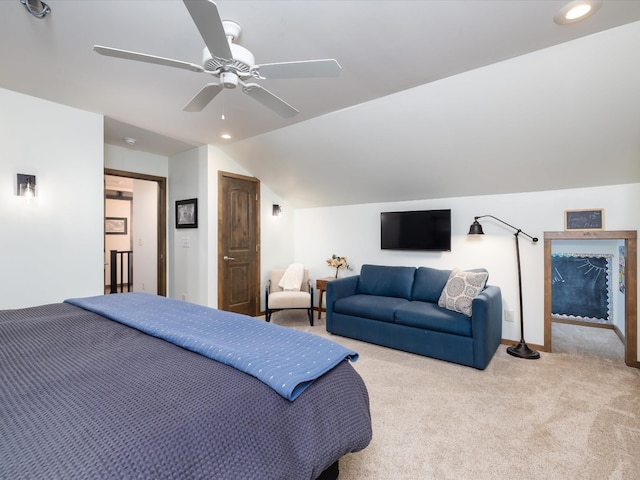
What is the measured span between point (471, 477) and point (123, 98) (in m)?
3.92

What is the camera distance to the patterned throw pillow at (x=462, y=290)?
317 centimetres

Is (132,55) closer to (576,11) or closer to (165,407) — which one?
(165,407)

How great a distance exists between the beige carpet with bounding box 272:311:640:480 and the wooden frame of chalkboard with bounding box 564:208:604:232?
1.36 metres

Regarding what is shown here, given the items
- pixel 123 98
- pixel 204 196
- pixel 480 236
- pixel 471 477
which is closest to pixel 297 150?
Result: pixel 204 196

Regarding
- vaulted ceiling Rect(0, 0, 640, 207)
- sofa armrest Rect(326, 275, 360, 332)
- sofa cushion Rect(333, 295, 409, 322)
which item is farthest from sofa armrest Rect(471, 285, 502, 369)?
sofa armrest Rect(326, 275, 360, 332)

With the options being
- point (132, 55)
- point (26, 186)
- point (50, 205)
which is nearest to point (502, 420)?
point (132, 55)

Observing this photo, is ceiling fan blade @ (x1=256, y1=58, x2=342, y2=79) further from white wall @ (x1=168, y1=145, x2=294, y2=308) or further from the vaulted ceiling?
white wall @ (x1=168, y1=145, x2=294, y2=308)

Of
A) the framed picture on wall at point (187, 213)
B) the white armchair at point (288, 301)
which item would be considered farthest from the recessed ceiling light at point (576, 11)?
the framed picture on wall at point (187, 213)

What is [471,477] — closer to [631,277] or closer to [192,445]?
[192,445]

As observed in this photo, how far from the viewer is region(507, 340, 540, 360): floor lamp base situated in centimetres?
326

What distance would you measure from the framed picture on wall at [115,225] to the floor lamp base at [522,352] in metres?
7.99

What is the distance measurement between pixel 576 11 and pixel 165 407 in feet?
9.29

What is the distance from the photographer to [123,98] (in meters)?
2.93

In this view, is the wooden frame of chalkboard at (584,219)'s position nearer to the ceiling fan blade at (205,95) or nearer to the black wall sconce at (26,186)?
the ceiling fan blade at (205,95)
